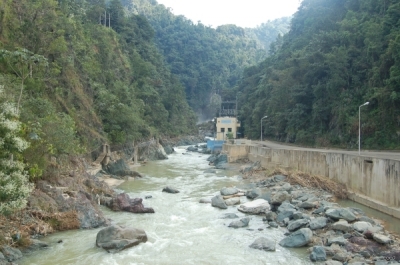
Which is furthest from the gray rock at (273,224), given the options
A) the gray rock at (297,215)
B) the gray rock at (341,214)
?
the gray rock at (341,214)

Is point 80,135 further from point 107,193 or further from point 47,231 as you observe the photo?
point 47,231

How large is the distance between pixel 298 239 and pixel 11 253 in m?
9.50

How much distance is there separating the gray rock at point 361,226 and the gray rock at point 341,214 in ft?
2.20

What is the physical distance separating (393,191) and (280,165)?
13.4m

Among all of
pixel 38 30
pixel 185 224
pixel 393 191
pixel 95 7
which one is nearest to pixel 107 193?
pixel 185 224

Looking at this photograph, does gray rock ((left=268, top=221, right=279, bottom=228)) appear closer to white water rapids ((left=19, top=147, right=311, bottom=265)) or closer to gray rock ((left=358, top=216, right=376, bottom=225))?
white water rapids ((left=19, top=147, right=311, bottom=265))

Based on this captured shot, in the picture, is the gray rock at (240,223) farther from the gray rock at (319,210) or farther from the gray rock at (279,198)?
the gray rock at (319,210)

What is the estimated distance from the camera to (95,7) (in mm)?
56844

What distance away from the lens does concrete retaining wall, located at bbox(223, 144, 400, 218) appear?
15.4 metres

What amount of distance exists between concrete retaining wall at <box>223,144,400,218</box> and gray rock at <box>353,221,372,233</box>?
108 inches

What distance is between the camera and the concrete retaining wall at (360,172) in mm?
15444

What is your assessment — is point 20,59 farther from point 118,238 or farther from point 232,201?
point 232,201

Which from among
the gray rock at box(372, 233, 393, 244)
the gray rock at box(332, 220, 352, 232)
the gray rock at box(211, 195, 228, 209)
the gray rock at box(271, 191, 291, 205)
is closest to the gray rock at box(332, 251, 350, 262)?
the gray rock at box(372, 233, 393, 244)

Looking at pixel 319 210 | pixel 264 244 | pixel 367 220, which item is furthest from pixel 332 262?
pixel 319 210
